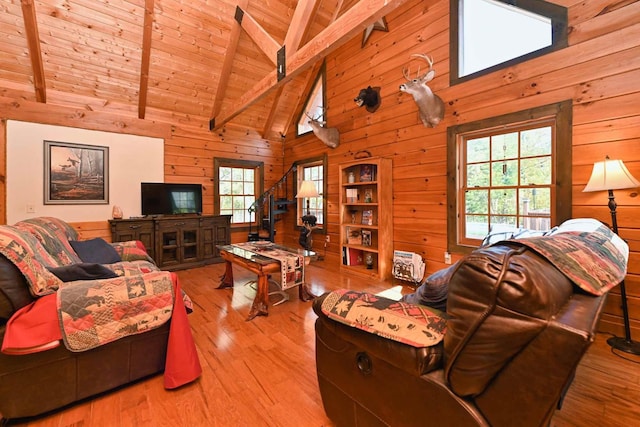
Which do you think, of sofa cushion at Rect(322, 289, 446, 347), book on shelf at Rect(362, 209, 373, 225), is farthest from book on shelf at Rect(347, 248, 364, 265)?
sofa cushion at Rect(322, 289, 446, 347)

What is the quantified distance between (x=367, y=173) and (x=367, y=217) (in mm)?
697

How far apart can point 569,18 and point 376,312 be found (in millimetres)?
3258

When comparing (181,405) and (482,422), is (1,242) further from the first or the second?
(482,422)

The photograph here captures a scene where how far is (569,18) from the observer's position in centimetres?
252

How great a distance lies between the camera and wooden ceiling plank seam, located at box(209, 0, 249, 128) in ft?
14.4

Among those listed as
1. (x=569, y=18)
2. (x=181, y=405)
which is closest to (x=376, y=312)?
(x=181, y=405)

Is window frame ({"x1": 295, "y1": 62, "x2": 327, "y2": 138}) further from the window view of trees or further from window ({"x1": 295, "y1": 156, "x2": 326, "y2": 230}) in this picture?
the window view of trees

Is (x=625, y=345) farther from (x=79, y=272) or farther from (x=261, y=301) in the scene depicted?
(x=79, y=272)

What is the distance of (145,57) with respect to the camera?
4.22m

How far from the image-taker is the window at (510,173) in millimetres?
2629

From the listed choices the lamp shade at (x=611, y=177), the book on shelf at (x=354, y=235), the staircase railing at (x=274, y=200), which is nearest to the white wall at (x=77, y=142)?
the staircase railing at (x=274, y=200)

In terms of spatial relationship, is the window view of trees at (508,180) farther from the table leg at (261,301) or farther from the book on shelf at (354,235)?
the table leg at (261,301)

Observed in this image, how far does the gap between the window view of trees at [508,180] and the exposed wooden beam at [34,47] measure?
214 inches

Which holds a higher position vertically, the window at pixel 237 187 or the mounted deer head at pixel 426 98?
the mounted deer head at pixel 426 98
